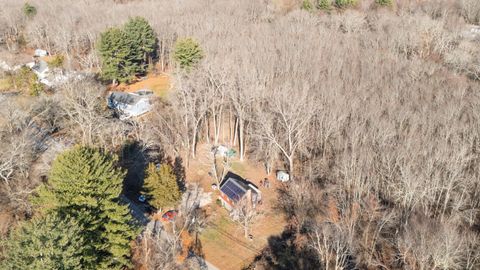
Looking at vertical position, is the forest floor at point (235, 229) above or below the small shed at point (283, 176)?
below

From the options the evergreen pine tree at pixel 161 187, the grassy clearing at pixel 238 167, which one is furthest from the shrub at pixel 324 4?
the evergreen pine tree at pixel 161 187

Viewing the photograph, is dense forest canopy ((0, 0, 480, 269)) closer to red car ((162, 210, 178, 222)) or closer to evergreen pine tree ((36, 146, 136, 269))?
evergreen pine tree ((36, 146, 136, 269))

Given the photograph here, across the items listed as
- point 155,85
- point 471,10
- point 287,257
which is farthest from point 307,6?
point 287,257

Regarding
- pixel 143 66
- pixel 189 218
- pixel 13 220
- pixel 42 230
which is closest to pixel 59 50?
pixel 143 66

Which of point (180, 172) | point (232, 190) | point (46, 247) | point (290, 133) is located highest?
point (46, 247)

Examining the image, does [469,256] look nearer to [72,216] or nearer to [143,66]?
[72,216]

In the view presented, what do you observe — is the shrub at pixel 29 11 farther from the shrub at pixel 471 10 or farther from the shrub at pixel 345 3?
the shrub at pixel 471 10

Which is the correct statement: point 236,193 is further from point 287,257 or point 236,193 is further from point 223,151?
point 223,151
